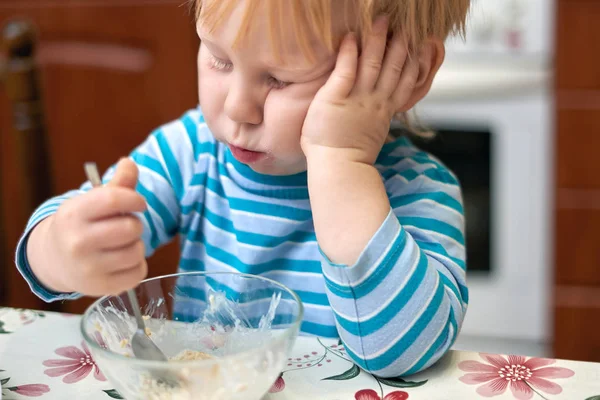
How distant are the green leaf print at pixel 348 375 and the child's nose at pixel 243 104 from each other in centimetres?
23

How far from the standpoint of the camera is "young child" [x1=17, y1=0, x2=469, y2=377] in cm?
56

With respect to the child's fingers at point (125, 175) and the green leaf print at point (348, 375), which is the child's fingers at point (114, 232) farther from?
the green leaf print at point (348, 375)

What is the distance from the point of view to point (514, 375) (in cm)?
61

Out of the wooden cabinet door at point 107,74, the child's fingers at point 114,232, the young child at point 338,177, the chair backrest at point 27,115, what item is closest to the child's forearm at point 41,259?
the young child at point 338,177

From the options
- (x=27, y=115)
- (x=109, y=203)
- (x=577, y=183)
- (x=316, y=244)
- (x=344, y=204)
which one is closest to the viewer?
(x=109, y=203)

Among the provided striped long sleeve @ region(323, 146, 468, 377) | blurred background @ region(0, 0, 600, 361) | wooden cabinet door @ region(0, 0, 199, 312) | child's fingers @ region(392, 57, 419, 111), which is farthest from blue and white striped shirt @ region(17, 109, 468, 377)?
wooden cabinet door @ region(0, 0, 199, 312)

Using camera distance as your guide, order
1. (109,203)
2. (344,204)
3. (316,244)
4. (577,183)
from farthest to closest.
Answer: (577,183) < (316,244) < (344,204) < (109,203)

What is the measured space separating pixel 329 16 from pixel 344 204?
153mm

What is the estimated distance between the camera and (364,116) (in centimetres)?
65

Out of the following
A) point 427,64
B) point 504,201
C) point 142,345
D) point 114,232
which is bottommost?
point 504,201

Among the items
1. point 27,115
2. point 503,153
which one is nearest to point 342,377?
point 27,115

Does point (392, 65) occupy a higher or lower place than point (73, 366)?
higher

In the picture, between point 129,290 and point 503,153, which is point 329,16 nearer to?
point 129,290

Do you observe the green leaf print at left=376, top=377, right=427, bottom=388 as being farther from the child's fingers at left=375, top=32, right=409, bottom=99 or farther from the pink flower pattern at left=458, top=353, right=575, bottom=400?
the child's fingers at left=375, top=32, right=409, bottom=99
